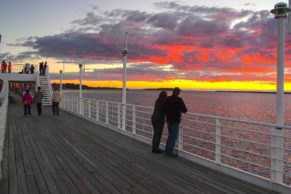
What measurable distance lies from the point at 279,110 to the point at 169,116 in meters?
2.50

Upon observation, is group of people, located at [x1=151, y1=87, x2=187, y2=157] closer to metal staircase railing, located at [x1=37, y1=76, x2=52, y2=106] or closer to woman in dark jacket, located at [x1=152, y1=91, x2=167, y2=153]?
woman in dark jacket, located at [x1=152, y1=91, x2=167, y2=153]

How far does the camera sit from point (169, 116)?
7020mm

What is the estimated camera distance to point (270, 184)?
4.98 m

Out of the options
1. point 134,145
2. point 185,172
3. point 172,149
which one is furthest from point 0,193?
point 134,145

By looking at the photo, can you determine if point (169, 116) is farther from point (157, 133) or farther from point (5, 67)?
point (5, 67)

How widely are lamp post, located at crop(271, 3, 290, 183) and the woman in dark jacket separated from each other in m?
2.78

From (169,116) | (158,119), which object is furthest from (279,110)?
(158,119)

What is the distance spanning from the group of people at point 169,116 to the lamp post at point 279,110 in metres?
2.12

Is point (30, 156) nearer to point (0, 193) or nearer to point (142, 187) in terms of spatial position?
point (0, 193)

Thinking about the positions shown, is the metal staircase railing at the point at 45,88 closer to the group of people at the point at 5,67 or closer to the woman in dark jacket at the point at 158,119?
the group of people at the point at 5,67

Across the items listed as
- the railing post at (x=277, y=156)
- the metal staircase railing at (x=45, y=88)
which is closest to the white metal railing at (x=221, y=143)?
the railing post at (x=277, y=156)

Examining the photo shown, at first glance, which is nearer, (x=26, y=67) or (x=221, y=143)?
(x=221, y=143)

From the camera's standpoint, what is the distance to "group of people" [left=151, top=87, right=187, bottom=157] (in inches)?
272

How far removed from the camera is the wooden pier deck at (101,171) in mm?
4949
